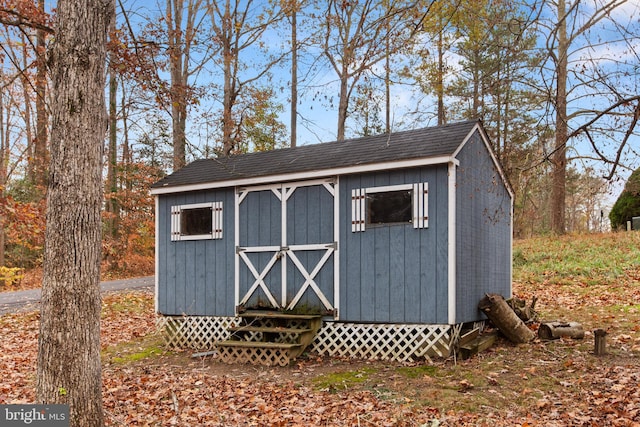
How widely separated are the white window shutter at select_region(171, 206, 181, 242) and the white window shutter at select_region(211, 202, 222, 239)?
844 millimetres

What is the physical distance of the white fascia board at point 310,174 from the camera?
7.68m

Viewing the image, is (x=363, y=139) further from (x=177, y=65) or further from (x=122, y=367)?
(x=177, y=65)

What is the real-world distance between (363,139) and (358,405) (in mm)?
5156

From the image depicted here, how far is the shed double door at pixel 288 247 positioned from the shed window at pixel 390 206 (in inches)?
16.5

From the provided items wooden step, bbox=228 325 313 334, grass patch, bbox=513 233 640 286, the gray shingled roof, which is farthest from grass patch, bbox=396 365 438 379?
grass patch, bbox=513 233 640 286

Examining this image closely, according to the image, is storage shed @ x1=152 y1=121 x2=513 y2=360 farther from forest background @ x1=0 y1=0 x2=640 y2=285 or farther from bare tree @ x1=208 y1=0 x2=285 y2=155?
bare tree @ x1=208 y1=0 x2=285 y2=155

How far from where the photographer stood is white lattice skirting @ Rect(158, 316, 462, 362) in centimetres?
770

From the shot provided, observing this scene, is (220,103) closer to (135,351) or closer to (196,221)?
(196,221)

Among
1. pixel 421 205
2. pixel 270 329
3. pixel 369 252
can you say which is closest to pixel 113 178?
pixel 270 329

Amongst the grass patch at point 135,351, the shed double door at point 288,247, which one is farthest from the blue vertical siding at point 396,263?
the grass patch at point 135,351

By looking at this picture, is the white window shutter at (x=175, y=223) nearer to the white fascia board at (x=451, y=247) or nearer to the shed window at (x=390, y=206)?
the shed window at (x=390, y=206)

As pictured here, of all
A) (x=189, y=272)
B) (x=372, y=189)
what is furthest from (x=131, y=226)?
(x=372, y=189)

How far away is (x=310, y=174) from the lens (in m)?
8.71

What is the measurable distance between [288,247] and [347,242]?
1.13 meters
